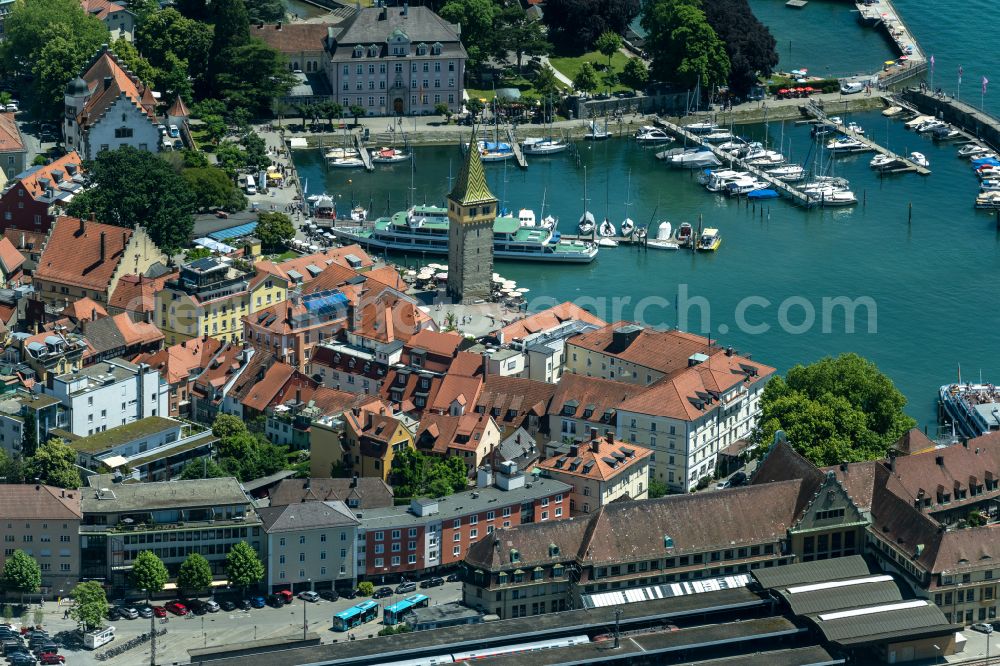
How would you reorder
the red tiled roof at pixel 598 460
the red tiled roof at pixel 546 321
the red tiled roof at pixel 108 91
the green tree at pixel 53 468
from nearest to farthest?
the green tree at pixel 53 468
the red tiled roof at pixel 598 460
the red tiled roof at pixel 546 321
the red tiled roof at pixel 108 91

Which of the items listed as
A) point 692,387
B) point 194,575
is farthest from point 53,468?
point 692,387

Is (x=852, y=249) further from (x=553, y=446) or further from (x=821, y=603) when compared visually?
(x=821, y=603)

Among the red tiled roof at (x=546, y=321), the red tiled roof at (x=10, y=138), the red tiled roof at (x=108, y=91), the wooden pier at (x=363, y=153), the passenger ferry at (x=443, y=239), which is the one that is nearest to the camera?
the red tiled roof at (x=546, y=321)

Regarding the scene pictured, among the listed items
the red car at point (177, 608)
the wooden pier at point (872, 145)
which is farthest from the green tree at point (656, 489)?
the wooden pier at point (872, 145)

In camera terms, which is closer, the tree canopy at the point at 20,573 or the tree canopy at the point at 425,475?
the tree canopy at the point at 20,573

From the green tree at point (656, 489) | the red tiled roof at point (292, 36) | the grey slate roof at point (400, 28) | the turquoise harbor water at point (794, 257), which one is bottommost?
the turquoise harbor water at point (794, 257)

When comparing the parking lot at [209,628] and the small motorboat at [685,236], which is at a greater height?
the small motorboat at [685,236]

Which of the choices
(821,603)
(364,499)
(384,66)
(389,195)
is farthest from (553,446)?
(384,66)

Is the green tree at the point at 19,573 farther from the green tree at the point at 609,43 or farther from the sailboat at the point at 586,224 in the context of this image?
the green tree at the point at 609,43
